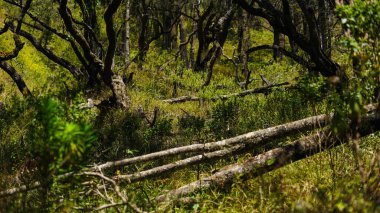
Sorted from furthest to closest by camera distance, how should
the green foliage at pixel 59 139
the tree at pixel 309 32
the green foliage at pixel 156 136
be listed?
the green foliage at pixel 156 136
the tree at pixel 309 32
the green foliage at pixel 59 139

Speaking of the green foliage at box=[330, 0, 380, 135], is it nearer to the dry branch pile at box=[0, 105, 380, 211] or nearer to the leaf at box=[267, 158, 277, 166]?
the dry branch pile at box=[0, 105, 380, 211]

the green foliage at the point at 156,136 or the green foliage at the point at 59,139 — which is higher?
the green foliage at the point at 59,139

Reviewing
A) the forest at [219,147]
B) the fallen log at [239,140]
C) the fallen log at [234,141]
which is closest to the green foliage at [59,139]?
the forest at [219,147]

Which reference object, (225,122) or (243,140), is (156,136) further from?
(243,140)

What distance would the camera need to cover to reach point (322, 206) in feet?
10.5

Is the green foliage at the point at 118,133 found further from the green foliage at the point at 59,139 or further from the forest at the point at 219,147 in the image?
the green foliage at the point at 59,139

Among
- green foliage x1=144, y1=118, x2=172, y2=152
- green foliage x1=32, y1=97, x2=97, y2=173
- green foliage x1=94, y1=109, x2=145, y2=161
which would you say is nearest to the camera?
green foliage x1=32, y1=97, x2=97, y2=173

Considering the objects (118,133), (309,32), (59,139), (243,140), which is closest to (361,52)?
(243,140)

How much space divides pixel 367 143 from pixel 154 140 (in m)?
3.40

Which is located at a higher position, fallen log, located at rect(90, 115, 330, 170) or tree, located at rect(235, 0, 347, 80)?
tree, located at rect(235, 0, 347, 80)

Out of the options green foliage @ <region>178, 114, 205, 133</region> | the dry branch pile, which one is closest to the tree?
green foliage @ <region>178, 114, 205, 133</region>

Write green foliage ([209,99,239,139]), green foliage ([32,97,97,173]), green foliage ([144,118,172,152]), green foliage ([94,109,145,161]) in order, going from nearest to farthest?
green foliage ([32,97,97,173])
green foliage ([94,109,145,161])
green foliage ([144,118,172,152])
green foliage ([209,99,239,139])

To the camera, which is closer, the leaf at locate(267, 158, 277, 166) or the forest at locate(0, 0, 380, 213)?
the forest at locate(0, 0, 380, 213)

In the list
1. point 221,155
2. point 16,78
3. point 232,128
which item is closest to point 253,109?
point 232,128
